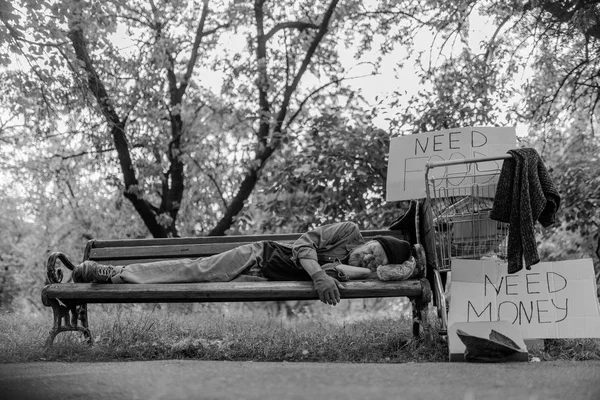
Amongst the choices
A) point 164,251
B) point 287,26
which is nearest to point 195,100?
point 287,26

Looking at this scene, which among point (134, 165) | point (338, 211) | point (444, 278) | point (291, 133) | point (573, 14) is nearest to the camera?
point (444, 278)

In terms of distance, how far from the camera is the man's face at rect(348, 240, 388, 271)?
198 inches

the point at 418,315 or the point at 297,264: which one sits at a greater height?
the point at 297,264

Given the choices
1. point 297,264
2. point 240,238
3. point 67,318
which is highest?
point 240,238

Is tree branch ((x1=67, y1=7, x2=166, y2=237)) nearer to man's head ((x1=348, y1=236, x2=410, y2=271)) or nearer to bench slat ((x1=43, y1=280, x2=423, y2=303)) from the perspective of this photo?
bench slat ((x1=43, y1=280, x2=423, y2=303))

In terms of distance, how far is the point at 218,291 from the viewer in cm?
485

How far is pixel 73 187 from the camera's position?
1478 centimetres

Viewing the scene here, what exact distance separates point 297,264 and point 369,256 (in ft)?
1.75

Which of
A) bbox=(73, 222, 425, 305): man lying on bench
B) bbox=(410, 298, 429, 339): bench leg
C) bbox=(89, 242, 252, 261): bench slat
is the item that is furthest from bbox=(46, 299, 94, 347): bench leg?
bbox=(410, 298, 429, 339): bench leg

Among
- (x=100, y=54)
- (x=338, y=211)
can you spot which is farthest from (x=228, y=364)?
(x=100, y=54)

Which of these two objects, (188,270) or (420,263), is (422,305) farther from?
(188,270)

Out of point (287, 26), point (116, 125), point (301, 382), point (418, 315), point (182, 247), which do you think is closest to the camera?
point (301, 382)

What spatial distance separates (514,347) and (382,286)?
37.2 inches

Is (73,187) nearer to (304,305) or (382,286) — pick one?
(304,305)
